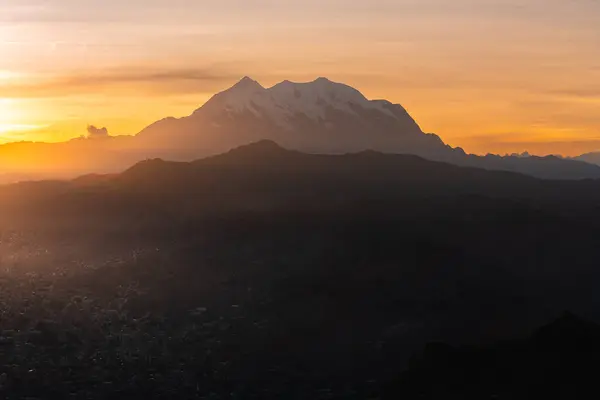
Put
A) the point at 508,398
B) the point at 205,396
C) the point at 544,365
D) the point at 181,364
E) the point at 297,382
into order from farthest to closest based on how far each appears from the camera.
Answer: the point at 181,364
the point at 297,382
the point at 205,396
the point at 544,365
the point at 508,398

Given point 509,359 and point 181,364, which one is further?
point 181,364

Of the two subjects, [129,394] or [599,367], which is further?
[129,394]

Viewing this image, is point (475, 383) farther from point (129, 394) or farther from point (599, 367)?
point (129, 394)

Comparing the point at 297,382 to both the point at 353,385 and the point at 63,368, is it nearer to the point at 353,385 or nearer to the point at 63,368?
the point at 353,385

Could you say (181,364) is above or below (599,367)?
below

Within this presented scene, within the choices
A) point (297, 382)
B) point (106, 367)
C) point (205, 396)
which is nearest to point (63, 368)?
point (106, 367)

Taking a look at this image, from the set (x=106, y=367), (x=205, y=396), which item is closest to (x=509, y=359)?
(x=205, y=396)

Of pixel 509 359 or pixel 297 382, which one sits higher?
pixel 509 359

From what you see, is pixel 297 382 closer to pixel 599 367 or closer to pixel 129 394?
pixel 129 394

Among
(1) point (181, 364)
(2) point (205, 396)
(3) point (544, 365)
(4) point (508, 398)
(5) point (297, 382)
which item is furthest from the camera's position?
(1) point (181, 364)
